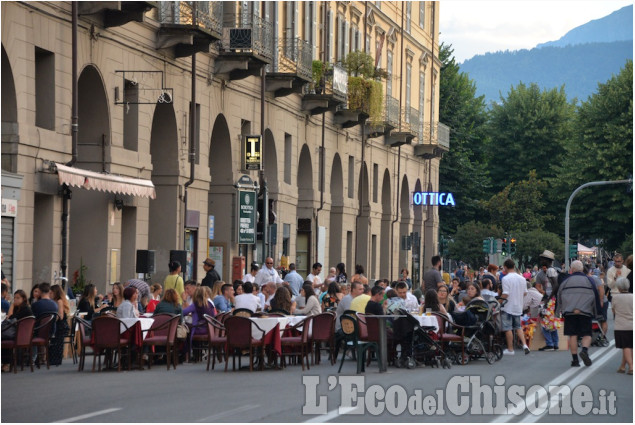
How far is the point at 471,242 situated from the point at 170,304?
5026 centimetres

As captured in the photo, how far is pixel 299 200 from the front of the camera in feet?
150

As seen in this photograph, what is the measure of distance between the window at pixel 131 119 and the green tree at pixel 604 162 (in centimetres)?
4066

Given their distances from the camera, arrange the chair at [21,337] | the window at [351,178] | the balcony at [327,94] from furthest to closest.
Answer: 1. the window at [351,178]
2. the balcony at [327,94]
3. the chair at [21,337]

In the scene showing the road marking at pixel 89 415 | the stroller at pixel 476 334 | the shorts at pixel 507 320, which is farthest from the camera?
the shorts at pixel 507 320

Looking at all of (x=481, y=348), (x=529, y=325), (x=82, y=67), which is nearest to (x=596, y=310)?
(x=481, y=348)

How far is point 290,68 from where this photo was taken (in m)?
40.0

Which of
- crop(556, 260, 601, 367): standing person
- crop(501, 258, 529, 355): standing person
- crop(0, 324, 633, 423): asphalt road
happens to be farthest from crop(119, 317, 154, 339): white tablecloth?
crop(501, 258, 529, 355): standing person

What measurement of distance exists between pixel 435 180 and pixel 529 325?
40941 mm

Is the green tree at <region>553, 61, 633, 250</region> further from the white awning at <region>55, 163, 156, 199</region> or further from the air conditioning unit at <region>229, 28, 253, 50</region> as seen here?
the white awning at <region>55, 163, 156, 199</region>

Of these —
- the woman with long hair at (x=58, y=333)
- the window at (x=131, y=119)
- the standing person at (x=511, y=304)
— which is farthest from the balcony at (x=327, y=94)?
the woman with long hair at (x=58, y=333)

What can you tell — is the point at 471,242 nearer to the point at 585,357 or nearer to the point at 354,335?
the point at 585,357

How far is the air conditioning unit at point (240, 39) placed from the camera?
34.6 metres

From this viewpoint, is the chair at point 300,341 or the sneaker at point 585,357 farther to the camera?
the sneaker at point 585,357

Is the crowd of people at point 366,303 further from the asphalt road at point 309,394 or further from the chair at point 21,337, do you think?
the asphalt road at point 309,394
